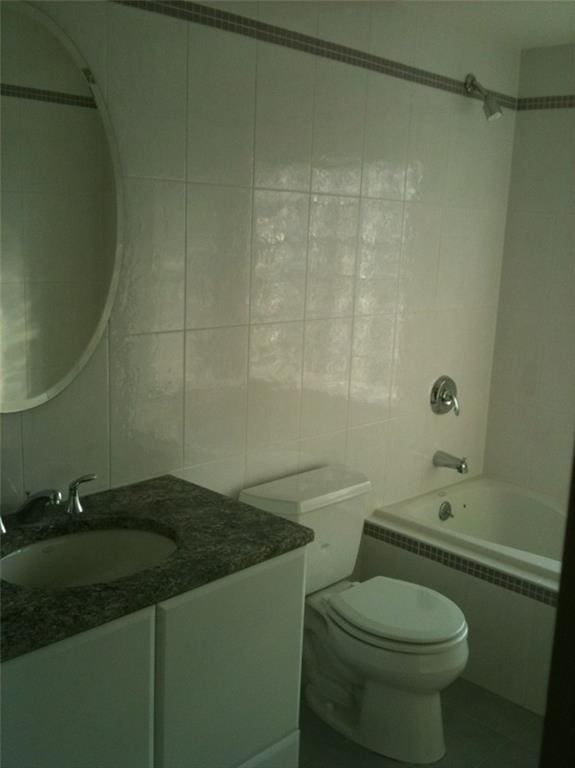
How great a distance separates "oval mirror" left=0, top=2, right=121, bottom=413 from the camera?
5.84ft

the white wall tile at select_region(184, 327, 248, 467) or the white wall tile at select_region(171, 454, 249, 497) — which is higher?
the white wall tile at select_region(184, 327, 248, 467)

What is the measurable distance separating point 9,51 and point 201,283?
2.57ft

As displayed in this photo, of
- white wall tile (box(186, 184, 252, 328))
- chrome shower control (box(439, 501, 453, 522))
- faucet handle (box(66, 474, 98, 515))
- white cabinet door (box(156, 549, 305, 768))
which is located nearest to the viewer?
white cabinet door (box(156, 549, 305, 768))

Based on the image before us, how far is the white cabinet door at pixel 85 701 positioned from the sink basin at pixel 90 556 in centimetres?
34

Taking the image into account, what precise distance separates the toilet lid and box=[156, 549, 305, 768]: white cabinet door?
37cm

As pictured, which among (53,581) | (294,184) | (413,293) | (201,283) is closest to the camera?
(53,581)

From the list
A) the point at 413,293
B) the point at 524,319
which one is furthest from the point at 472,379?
the point at 413,293

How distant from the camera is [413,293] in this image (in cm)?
302

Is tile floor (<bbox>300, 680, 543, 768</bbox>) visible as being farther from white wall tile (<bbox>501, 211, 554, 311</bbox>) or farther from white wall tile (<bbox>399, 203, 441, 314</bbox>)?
white wall tile (<bbox>501, 211, 554, 311</bbox>)

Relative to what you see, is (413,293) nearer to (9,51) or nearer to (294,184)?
(294,184)

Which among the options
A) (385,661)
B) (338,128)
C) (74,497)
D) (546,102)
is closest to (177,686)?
(74,497)

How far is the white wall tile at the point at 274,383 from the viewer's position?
247cm

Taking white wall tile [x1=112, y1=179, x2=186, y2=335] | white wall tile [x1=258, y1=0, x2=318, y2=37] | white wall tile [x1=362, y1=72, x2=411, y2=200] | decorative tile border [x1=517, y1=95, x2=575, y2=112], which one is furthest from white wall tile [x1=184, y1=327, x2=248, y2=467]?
decorative tile border [x1=517, y1=95, x2=575, y2=112]

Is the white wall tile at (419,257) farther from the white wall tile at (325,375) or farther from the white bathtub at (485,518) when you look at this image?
the white bathtub at (485,518)
